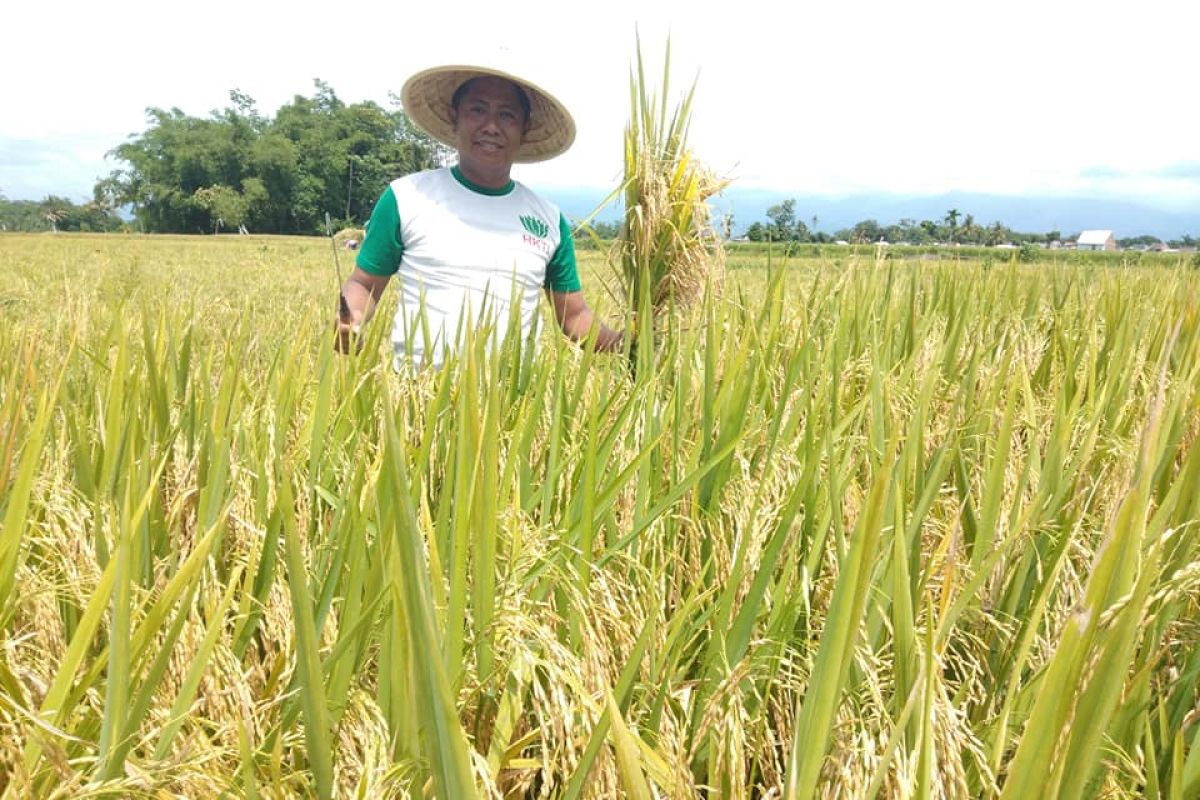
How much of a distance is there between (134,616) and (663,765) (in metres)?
0.56

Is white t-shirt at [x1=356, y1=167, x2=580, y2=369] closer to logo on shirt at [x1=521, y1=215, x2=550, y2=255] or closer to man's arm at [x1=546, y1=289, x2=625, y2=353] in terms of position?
logo on shirt at [x1=521, y1=215, x2=550, y2=255]

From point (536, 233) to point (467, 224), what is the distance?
254mm

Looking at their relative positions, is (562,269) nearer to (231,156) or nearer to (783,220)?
(783,220)

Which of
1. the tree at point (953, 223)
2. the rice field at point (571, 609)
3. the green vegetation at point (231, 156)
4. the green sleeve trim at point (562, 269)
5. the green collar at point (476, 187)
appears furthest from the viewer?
the green vegetation at point (231, 156)

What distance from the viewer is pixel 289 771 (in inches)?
27.7

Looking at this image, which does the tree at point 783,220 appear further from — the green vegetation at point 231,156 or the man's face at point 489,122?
the green vegetation at point 231,156

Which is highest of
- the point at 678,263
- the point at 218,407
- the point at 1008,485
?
the point at 678,263

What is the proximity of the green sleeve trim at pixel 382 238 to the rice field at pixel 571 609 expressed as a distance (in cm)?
115

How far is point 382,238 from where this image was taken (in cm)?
245

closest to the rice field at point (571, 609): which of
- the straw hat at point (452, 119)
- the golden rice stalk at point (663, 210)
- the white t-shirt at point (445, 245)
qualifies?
the golden rice stalk at point (663, 210)

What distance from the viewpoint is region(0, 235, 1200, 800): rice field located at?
0.58 m

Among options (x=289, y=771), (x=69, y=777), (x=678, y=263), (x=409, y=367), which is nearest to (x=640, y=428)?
(x=409, y=367)

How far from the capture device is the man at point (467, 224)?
2.44 m

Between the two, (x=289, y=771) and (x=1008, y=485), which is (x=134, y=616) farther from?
(x=1008, y=485)
